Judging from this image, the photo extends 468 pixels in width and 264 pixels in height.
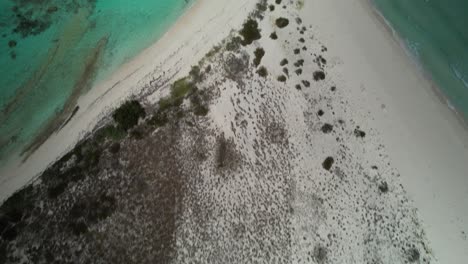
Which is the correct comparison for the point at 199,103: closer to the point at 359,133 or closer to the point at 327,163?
the point at 327,163

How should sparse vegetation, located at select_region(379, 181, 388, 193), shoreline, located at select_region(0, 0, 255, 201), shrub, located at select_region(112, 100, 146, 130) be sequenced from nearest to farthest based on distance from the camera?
shoreline, located at select_region(0, 0, 255, 201) < shrub, located at select_region(112, 100, 146, 130) < sparse vegetation, located at select_region(379, 181, 388, 193)

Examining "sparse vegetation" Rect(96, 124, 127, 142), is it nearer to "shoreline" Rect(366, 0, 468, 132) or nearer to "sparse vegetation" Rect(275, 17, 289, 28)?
"sparse vegetation" Rect(275, 17, 289, 28)

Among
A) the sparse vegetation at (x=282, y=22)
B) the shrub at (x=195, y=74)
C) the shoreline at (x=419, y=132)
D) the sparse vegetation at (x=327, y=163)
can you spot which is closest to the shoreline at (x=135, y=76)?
the shrub at (x=195, y=74)

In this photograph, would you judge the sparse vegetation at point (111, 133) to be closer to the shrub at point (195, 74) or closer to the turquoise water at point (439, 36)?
the shrub at point (195, 74)

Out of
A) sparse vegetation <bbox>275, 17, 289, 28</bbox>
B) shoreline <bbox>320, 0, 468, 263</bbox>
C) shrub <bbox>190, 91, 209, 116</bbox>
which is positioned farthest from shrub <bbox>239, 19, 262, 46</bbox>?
shoreline <bbox>320, 0, 468, 263</bbox>

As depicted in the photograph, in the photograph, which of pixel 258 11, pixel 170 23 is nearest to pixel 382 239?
pixel 258 11

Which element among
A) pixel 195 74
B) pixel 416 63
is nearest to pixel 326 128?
pixel 416 63

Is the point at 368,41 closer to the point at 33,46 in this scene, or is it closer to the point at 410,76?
the point at 410,76
